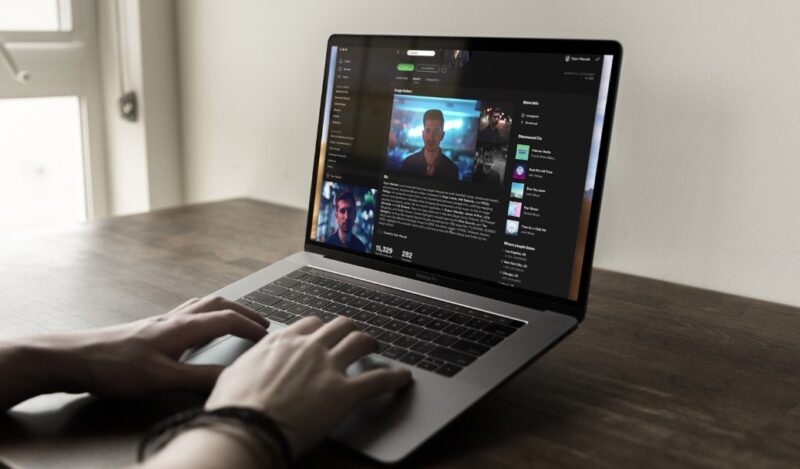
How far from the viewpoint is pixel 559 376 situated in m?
0.72

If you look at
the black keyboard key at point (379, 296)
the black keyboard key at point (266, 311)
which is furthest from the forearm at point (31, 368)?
the black keyboard key at point (379, 296)

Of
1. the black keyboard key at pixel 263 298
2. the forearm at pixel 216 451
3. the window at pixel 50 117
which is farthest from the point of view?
the window at pixel 50 117

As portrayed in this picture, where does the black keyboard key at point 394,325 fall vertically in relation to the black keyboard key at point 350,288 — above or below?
below

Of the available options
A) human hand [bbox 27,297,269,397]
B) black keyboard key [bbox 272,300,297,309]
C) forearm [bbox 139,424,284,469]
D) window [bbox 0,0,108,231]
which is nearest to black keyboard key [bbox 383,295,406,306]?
black keyboard key [bbox 272,300,297,309]

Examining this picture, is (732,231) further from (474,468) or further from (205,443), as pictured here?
(205,443)

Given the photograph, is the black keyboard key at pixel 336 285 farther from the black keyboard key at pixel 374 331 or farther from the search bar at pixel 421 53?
the search bar at pixel 421 53

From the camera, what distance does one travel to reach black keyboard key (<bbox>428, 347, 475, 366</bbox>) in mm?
662

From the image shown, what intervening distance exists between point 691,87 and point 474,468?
0.62m

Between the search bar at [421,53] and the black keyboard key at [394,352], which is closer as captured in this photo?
the black keyboard key at [394,352]

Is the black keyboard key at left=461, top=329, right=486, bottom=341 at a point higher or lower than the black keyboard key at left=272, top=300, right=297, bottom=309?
higher

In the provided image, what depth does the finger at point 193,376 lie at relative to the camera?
627 millimetres

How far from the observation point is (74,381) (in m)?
0.63

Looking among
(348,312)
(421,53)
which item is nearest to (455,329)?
(348,312)

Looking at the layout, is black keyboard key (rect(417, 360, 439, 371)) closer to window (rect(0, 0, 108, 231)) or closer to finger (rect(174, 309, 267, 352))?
finger (rect(174, 309, 267, 352))
